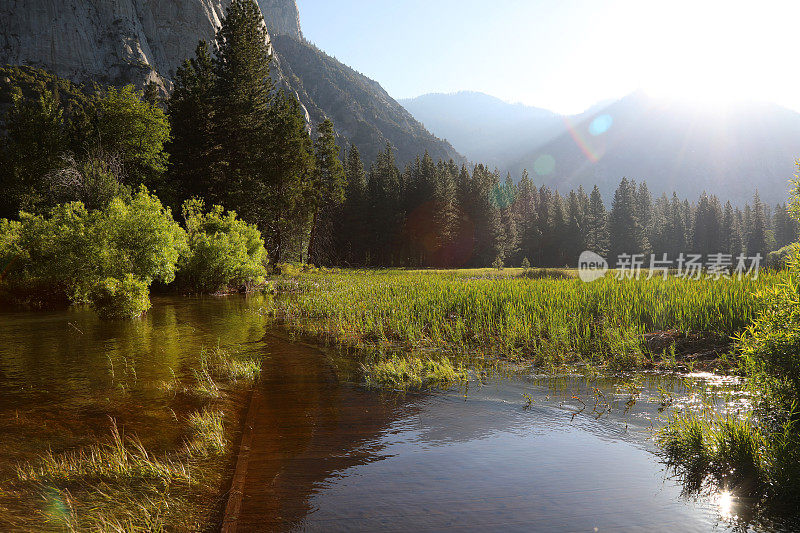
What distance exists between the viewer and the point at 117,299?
58.4ft

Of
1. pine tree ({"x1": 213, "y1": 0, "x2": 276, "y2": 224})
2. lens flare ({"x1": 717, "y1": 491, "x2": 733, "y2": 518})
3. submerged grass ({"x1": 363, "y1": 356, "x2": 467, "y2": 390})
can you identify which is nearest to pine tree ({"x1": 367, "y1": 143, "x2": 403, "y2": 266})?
pine tree ({"x1": 213, "y1": 0, "x2": 276, "y2": 224})

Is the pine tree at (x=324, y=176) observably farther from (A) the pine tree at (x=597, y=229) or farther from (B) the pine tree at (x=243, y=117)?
(A) the pine tree at (x=597, y=229)

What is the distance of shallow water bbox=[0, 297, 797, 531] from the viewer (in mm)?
4344

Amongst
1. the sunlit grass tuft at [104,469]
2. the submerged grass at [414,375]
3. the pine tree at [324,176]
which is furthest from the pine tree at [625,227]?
the sunlit grass tuft at [104,469]

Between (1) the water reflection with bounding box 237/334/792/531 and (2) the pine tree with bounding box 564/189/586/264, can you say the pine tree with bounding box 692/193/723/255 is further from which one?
(1) the water reflection with bounding box 237/334/792/531

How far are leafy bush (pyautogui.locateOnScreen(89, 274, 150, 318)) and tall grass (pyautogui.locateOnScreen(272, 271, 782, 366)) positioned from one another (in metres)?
6.76

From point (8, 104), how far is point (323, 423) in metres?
95.5

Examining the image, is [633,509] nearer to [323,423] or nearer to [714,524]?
[714,524]

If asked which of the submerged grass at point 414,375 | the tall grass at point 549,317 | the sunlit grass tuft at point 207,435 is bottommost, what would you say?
the sunlit grass tuft at point 207,435

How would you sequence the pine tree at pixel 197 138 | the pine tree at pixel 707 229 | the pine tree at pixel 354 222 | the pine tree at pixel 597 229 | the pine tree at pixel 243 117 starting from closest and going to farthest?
the pine tree at pixel 197 138, the pine tree at pixel 243 117, the pine tree at pixel 354 222, the pine tree at pixel 597 229, the pine tree at pixel 707 229

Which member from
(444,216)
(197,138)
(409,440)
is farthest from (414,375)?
(444,216)

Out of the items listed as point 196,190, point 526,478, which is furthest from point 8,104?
point 526,478

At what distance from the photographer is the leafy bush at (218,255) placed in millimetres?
27766

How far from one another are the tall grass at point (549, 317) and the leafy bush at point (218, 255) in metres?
12.8
